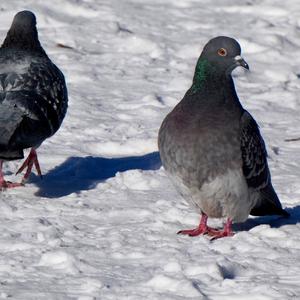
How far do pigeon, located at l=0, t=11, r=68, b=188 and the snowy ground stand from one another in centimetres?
36

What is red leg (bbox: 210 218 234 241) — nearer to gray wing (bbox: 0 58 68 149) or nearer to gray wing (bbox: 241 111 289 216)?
gray wing (bbox: 241 111 289 216)

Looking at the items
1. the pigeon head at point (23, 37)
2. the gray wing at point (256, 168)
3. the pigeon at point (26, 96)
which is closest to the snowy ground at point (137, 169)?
the gray wing at point (256, 168)

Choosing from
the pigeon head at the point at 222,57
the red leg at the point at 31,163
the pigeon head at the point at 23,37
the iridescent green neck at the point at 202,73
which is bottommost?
the red leg at the point at 31,163

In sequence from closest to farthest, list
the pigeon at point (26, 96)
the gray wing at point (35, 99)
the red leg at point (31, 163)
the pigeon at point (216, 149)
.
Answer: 1. the pigeon at point (216, 149)
2. the pigeon at point (26, 96)
3. the gray wing at point (35, 99)
4. the red leg at point (31, 163)

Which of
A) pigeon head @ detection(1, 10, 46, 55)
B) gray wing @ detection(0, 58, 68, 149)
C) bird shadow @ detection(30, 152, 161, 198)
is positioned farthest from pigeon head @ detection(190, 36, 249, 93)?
pigeon head @ detection(1, 10, 46, 55)

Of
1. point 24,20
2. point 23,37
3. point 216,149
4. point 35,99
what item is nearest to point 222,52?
point 216,149

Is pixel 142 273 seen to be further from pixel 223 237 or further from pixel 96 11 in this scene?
pixel 96 11

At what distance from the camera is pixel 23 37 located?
334 inches

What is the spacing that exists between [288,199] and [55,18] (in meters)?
5.08

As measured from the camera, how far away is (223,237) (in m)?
6.93

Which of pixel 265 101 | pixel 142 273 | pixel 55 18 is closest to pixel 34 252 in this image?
pixel 142 273

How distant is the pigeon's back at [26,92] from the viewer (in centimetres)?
752

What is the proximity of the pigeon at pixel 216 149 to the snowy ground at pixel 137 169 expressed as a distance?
20cm

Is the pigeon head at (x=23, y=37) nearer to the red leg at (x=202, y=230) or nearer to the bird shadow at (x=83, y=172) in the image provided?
the bird shadow at (x=83, y=172)
